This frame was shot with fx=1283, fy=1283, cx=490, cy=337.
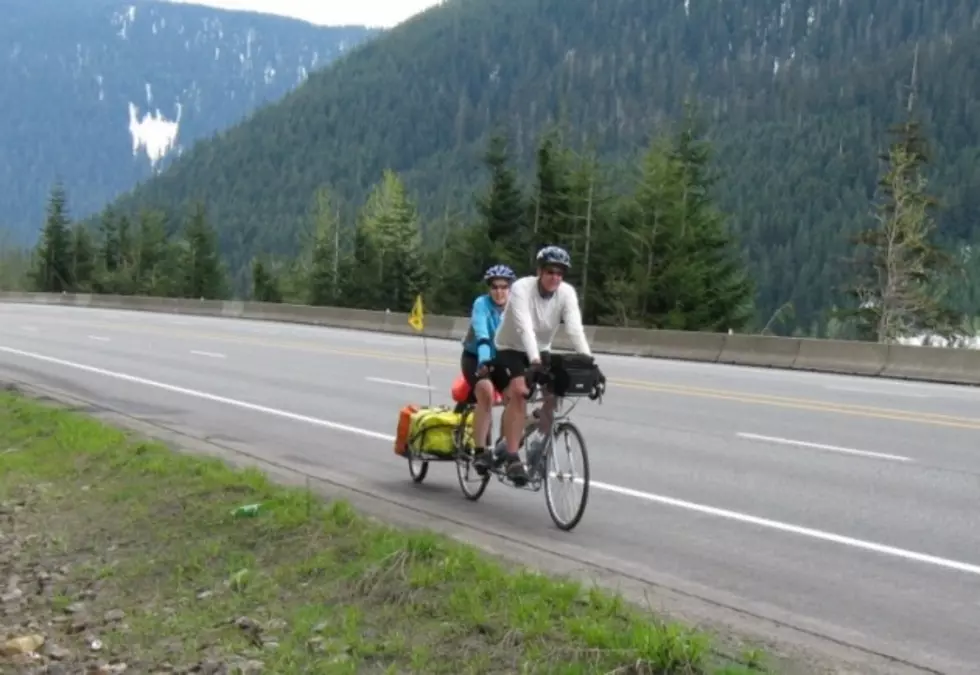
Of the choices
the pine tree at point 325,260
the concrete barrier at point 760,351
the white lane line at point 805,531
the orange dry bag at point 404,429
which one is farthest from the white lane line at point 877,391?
the pine tree at point 325,260

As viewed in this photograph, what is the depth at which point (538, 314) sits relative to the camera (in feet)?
29.3

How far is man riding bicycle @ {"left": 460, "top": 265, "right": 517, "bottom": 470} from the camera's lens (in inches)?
371

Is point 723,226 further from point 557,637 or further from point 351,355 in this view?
point 557,637

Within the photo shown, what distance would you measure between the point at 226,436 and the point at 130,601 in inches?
253

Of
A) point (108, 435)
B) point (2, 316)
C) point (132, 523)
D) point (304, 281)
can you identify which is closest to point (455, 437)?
point (132, 523)

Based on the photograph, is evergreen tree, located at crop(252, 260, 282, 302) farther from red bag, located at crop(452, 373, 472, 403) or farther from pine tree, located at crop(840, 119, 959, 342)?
red bag, located at crop(452, 373, 472, 403)

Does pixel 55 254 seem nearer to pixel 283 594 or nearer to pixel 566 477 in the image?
pixel 566 477

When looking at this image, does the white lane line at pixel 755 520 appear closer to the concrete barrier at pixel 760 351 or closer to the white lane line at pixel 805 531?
the white lane line at pixel 805 531

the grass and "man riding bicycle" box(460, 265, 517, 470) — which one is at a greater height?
"man riding bicycle" box(460, 265, 517, 470)

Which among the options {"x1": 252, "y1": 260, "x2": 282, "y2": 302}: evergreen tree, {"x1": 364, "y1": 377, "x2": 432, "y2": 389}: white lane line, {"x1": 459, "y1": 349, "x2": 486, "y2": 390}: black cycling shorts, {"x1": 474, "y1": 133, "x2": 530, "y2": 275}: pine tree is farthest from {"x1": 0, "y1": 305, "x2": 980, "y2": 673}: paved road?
{"x1": 252, "y1": 260, "x2": 282, "y2": 302}: evergreen tree

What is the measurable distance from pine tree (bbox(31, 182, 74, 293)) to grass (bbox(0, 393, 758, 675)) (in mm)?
115615

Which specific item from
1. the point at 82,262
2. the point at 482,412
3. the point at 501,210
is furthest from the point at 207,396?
the point at 82,262

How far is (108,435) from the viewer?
13008 mm

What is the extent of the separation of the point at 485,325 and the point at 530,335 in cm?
89
